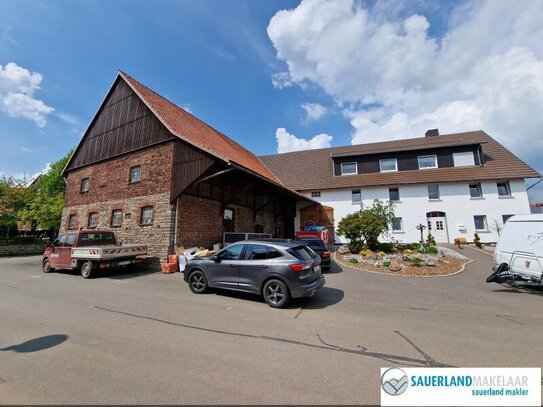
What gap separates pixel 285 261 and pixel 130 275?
27.2 ft

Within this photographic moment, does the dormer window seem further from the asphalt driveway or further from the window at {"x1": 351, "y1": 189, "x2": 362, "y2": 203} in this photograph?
the asphalt driveway

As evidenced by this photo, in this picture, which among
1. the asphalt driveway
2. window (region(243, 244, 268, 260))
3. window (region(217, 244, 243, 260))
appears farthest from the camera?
window (region(217, 244, 243, 260))

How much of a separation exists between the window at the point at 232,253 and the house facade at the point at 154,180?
5317mm

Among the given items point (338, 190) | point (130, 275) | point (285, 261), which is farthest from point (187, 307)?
point (338, 190)

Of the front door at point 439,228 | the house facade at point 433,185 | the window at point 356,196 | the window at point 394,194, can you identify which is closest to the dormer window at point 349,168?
the house facade at point 433,185

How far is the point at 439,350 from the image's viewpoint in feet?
13.5

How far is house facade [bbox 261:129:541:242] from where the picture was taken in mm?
20469

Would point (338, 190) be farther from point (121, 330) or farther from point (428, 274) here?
point (121, 330)

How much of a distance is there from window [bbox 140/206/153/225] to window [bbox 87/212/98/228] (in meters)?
4.77

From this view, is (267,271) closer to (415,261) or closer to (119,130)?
(415,261)

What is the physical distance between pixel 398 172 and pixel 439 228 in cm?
581

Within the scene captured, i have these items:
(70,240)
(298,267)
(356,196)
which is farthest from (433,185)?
(70,240)

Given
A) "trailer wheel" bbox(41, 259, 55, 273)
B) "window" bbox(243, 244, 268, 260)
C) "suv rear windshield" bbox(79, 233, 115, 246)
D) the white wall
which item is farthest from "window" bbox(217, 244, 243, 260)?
the white wall

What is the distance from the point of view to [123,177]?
15.5 metres
